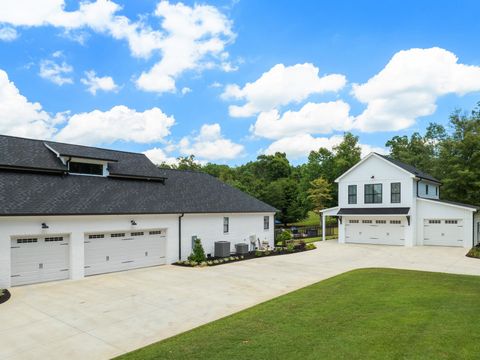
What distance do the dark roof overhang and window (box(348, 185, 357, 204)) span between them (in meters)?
0.85

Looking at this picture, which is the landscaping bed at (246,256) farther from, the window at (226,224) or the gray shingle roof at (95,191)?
the gray shingle roof at (95,191)

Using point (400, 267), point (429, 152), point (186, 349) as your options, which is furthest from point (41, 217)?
point (429, 152)

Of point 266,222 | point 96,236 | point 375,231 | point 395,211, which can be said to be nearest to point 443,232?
point 395,211

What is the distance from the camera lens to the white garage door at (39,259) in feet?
43.6

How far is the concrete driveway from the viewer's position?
308 inches

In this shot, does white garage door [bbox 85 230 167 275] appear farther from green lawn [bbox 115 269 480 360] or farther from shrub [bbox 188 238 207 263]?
green lawn [bbox 115 269 480 360]

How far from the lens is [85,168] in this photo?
59.5ft

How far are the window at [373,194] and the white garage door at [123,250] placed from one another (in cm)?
1876

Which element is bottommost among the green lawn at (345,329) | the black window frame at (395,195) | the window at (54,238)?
the green lawn at (345,329)

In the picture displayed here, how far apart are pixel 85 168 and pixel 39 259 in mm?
5729

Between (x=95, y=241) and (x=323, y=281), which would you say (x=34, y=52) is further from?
(x=323, y=281)

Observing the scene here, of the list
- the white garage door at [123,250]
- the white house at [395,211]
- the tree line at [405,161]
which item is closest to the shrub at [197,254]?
the white garage door at [123,250]

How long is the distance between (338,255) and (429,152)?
41308 mm

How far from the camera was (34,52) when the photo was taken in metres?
20.2
